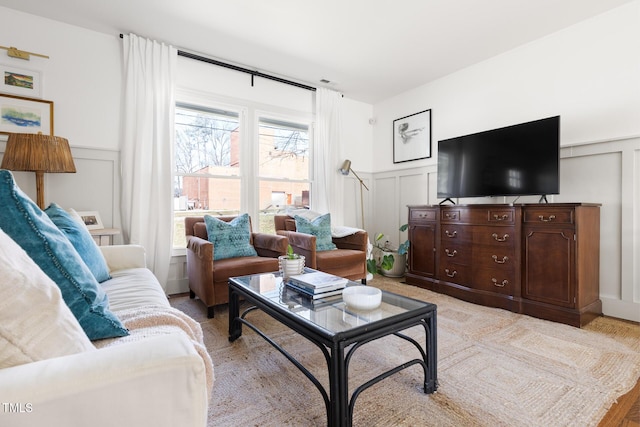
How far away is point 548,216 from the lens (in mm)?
2492

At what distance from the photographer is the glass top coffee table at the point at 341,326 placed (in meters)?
1.17

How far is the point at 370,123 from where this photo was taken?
492 cm

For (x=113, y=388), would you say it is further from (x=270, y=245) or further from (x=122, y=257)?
(x=270, y=245)

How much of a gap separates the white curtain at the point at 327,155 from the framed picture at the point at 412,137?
0.88 meters

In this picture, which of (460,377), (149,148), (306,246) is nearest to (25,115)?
(149,148)

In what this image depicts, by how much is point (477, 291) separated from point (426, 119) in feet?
7.57

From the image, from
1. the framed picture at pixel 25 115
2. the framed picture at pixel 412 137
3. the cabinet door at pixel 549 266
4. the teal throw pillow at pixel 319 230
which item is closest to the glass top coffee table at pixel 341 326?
the teal throw pillow at pixel 319 230

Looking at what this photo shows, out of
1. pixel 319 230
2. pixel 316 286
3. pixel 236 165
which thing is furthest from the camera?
pixel 236 165

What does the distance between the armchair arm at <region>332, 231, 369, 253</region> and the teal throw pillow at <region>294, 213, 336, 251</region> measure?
0.19m

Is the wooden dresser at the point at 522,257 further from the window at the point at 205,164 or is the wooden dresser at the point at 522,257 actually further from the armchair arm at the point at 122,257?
the armchair arm at the point at 122,257

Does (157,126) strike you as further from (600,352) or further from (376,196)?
(600,352)

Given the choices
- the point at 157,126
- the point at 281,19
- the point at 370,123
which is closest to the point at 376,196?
the point at 370,123

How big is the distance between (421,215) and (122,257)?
2882mm

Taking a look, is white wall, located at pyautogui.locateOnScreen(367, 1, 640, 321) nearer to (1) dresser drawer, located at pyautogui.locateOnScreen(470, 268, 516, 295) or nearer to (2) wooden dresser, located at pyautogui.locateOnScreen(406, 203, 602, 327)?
(2) wooden dresser, located at pyautogui.locateOnScreen(406, 203, 602, 327)
